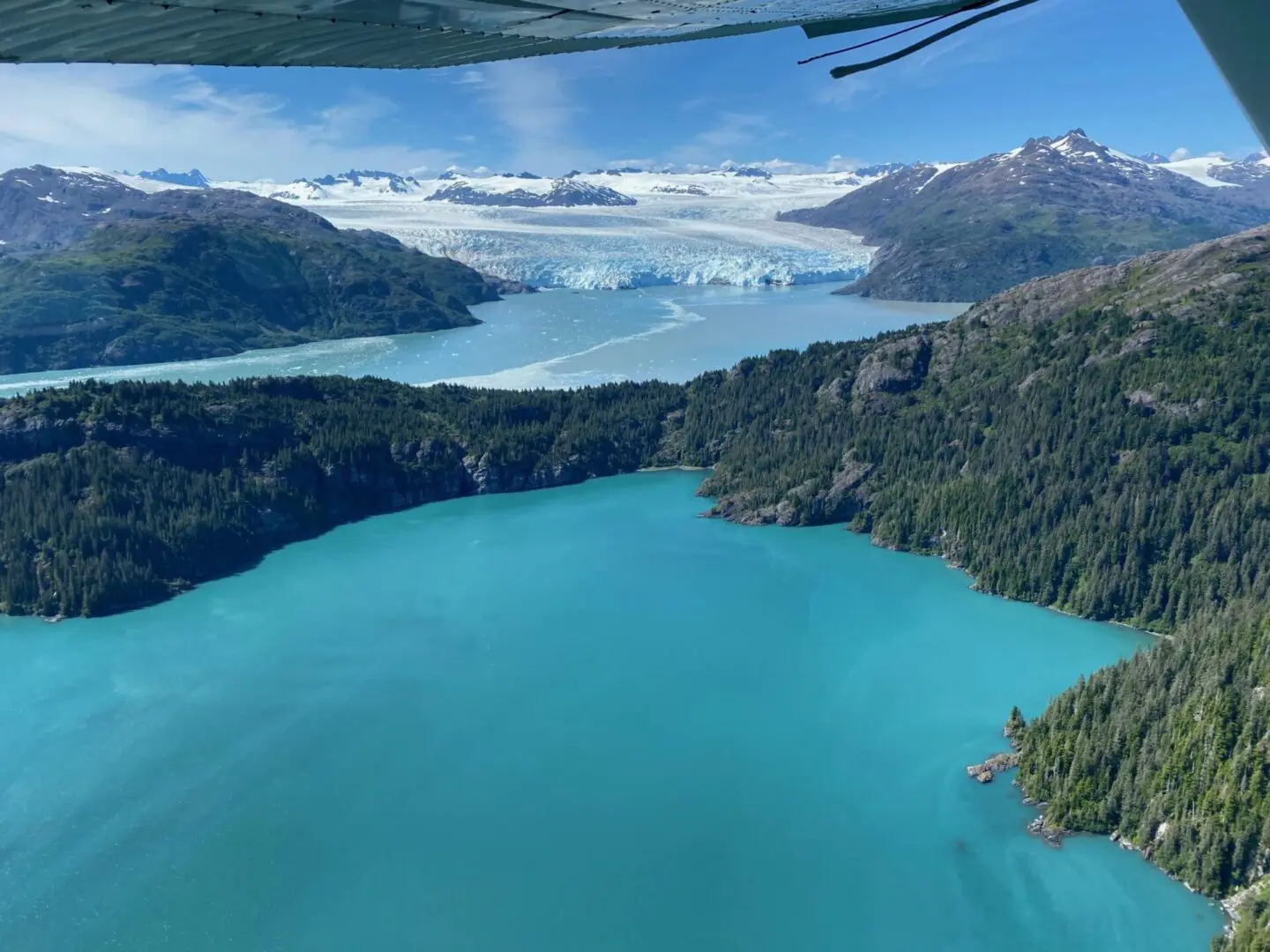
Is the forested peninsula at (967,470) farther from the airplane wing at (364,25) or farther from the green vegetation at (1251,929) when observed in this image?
the airplane wing at (364,25)

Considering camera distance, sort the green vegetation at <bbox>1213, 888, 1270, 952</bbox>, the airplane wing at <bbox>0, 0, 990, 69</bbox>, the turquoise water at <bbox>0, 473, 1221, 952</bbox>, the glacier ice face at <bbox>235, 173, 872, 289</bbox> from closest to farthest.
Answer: the airplane wing at <bbox>0, 0, 990, 69</bbox>, the green vegetation at <bbox>1213, 888, 1270, 952</bbox>, the turquoise water at <bbox>0, 473, 1221, 952</bbox>, the glacier ice face at <bbox>235, 173, 872, 289</bbox>

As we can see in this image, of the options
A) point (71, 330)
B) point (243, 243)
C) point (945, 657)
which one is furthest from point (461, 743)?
point (243, 243)

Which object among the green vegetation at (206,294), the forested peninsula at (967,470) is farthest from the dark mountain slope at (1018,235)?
the forested peninsula at (967,470)

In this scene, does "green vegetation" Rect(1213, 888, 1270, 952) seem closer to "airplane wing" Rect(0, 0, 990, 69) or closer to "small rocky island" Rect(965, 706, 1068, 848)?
"small rocky island" Rect(965, 706, 1068, 848)

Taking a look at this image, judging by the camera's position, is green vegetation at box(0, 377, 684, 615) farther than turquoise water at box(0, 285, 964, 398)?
No

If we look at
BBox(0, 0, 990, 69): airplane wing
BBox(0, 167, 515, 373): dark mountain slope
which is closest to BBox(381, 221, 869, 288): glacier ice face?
BBox(0, 167, 515, 373): dark mountain slope

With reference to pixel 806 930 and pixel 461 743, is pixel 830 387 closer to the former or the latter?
pixel 461 743

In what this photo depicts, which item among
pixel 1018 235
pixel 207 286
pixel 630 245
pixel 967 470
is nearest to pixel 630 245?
pixel 630 245
